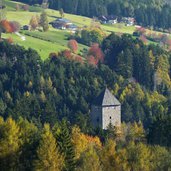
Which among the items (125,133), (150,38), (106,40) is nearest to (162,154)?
(125,133)

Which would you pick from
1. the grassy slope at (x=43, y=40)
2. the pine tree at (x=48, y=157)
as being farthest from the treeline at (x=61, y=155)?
the grassy slope at (x=43, y=40)

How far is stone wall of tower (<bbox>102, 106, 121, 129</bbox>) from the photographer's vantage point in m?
117

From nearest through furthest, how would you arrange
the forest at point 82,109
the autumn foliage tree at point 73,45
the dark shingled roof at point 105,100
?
the forest at point 82,109
the dark shingled roof at point 105,100
the autumn foliage tree at point 73,45

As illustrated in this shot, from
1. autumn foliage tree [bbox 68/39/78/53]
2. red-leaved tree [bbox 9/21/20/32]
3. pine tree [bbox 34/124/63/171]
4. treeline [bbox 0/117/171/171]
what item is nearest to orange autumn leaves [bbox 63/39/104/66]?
autumn foliage tree [bbox 68/39/78/53]

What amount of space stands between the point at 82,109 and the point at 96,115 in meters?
11.6

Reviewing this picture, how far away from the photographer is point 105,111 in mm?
118062

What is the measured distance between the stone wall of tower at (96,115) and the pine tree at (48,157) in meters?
40.5

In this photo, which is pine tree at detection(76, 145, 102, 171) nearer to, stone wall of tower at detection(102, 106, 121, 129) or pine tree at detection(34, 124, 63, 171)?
pine tree at detection(34, 124, 63, 171)

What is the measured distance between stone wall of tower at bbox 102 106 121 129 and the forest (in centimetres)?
127

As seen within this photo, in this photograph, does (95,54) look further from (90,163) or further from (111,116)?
(90,163)

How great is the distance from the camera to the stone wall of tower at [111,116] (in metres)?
117

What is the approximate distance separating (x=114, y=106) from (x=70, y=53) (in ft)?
123

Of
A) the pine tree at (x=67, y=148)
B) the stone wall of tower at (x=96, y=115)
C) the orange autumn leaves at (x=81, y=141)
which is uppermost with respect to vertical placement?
the pine tree at (x=67, y=148)

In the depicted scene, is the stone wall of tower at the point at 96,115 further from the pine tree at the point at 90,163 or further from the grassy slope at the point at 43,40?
the pine tree at the point at 90,163
